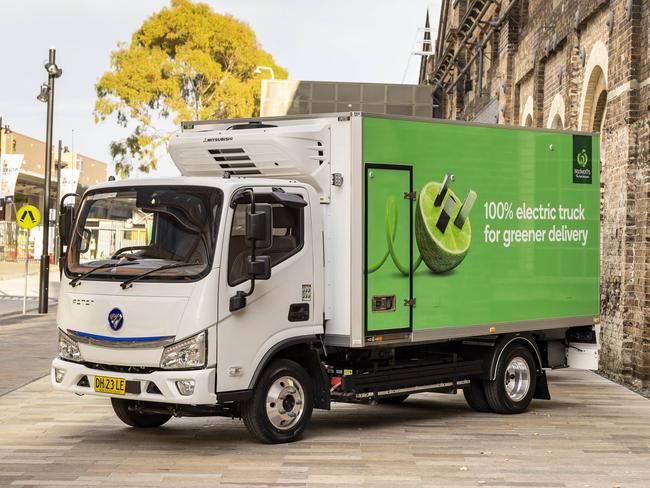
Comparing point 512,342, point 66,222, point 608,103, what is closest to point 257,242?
point 66,222

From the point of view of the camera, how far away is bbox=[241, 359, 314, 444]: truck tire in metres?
10.5

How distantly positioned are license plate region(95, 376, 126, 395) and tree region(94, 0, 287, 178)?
129 feet

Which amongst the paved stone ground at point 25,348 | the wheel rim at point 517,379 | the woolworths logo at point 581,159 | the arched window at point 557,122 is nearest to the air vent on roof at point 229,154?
the wheel rim at point 517,379

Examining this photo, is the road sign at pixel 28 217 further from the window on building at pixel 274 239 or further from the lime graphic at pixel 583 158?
the window on building at pixel 274 239

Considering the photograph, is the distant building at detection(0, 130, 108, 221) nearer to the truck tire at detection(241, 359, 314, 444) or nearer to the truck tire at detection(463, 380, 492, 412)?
the truck tire at detection(463, 380, 492, 412)

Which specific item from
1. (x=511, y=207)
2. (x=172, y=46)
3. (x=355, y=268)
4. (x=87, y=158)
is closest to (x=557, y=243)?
(x=511, y=207)

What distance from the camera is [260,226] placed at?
9.97 m

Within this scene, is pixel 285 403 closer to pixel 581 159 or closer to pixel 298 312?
pixel 298 312

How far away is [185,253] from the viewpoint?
1036cm

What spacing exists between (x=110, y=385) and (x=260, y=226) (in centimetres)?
193

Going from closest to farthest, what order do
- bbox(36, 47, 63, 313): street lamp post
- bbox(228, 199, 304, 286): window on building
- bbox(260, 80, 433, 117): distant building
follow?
1. bbox(228, 199, 304, 286): window on building
2. bbox(36, 47, 63, 313): street lamp post
3. bbox(260, 80, 433, 117): distant building

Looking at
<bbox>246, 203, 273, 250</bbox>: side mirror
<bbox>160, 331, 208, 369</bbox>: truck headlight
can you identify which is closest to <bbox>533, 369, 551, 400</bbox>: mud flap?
<bbox>246, 203, 273, 250</bbox>: side mirror

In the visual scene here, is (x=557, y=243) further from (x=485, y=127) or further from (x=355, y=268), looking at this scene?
(x=355, y=268)

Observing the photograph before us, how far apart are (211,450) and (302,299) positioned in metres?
1.55
